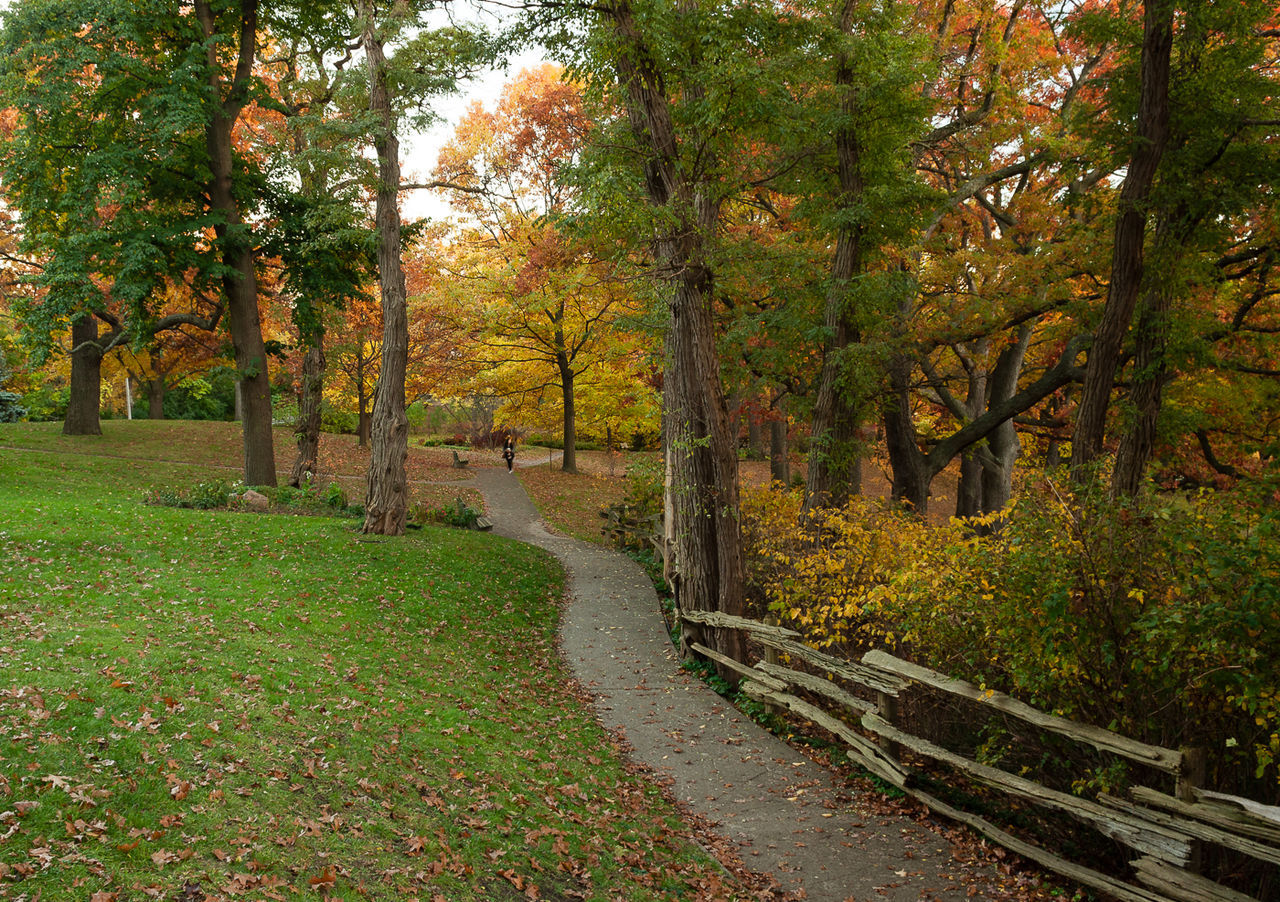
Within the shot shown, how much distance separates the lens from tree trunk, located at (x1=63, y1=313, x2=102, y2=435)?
24.3 metres

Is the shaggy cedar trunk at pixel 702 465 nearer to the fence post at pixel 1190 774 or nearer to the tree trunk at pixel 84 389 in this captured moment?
the fence post at pixel 1190 774

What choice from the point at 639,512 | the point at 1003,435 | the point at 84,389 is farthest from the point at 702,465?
the point at 84,389

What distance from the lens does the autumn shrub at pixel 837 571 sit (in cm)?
854

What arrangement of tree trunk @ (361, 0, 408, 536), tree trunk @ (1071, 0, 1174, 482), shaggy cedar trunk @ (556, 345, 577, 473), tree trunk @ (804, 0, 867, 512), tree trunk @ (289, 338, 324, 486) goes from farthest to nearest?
shaggy cedar trunk @ (556, 345, 577, 473) → tree trunk @ (289, 338, 324, 486) → tree trunk @ (361, 0, 408, 536) → tree trunk @ (804, 0, 867, 512) → tree trunk @ (1071, 0, 1174, 482)

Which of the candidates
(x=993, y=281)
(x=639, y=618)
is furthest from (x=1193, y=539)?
(x=993, y=281)

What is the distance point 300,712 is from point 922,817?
5.97 meters

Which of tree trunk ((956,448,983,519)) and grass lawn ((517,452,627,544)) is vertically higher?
tree trunk ((956,448,983,519))

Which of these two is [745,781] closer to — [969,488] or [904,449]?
[904,449]

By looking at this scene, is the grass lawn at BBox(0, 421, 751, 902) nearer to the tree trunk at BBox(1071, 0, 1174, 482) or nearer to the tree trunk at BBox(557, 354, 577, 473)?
the tree trunk at BBox(1071, 0, 1174, 482)

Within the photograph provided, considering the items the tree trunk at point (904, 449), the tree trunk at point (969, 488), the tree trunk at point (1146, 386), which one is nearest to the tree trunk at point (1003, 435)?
the tree trunk at point (969, 488)

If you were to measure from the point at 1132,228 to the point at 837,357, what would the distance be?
4.57 metres

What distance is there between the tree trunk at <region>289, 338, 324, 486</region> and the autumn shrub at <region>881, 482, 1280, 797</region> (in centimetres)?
1912

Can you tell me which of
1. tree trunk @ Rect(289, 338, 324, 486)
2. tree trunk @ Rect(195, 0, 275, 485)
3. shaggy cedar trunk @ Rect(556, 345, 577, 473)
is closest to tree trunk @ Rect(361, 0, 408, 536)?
tree trunk @ Rect(195, 0, 275, 485)

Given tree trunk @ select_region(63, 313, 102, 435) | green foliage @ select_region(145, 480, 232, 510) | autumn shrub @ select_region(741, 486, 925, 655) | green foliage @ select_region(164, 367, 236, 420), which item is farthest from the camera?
green foliage @ select_region(164, 367, 236, 420)
